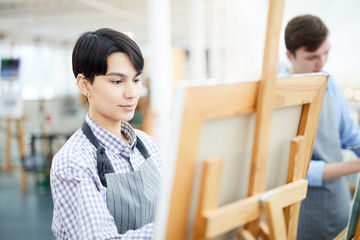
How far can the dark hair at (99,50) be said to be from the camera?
0.92 metres

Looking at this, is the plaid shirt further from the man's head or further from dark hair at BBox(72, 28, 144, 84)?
the man's head

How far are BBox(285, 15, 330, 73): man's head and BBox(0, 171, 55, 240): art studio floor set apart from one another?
2.75 meters

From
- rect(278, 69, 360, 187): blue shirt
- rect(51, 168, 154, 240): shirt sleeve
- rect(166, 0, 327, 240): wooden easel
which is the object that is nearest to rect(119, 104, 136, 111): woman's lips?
rect(51, 168, 154, 240): shirt sleeve

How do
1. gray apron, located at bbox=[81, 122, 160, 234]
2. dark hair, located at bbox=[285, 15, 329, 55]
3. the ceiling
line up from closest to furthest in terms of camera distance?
gray apron, located at bbox=[81, 122, 160, 234] < dark hair, located at bbox=[285, 15, 329, 55] < the ceiling

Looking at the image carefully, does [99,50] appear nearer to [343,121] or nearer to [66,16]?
[343,121]

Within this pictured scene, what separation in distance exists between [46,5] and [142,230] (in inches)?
213

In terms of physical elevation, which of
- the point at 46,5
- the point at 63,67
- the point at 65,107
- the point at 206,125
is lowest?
the point at 65,107

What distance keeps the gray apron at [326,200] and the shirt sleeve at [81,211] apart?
75 cm

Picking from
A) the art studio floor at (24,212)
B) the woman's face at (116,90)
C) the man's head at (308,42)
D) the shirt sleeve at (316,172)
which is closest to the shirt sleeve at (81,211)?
the woman's face at (116,90)

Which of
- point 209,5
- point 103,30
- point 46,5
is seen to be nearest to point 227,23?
point 209,5

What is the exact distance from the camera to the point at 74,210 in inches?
32.2

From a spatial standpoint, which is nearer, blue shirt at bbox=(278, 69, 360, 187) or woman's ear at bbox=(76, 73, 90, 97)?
woman's ear at bbox=(76, 73, 90, 97)

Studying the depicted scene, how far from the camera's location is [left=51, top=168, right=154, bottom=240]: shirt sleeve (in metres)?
0.78

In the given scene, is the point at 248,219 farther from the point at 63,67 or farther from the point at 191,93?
the point at 63,67
